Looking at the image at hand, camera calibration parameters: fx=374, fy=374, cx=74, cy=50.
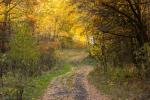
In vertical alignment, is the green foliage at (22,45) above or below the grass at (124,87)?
above

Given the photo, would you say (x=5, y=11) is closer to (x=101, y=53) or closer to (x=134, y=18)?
(x=101, y=53)

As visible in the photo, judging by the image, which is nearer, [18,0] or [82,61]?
[18,0]

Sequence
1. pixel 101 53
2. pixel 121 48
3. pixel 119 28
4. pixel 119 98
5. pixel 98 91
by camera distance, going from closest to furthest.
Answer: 1. pixel 119 98
2. pixel 98 91
3. pixel 119 28
4. pixel 121 48
5. pixel 101 53

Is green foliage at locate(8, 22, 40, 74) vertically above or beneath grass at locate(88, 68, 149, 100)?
above

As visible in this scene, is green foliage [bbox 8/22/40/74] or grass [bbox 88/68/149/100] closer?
grass [bbox 88/68/149/100]

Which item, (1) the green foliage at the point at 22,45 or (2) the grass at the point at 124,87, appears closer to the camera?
(2) the grass at the point at 124,87

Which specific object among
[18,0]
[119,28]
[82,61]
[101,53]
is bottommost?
[82,61]

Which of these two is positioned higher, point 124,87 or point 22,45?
point 22,45

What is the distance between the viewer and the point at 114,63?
30594 mm

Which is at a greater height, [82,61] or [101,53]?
[101,53]

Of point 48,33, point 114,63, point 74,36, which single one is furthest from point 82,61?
point 114,63

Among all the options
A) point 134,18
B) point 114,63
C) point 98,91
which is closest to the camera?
point 98,91

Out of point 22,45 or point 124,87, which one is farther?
point 22,45

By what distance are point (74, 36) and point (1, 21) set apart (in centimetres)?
4050
